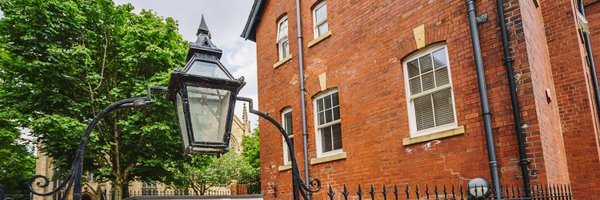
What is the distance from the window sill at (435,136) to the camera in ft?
22.8

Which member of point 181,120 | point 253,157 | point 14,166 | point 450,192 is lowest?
point 450,192

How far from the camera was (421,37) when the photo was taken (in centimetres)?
785

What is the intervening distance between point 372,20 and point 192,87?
6.66 metres

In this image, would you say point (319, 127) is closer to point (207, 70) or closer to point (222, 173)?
point (207, 70)

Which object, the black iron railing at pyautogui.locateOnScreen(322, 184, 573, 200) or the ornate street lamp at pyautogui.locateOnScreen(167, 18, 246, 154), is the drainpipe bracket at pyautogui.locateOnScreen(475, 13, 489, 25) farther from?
the ornate street lamp at pyautogui.locateOnScreen(167, 18, 246, 154)

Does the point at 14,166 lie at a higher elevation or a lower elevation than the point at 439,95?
higher

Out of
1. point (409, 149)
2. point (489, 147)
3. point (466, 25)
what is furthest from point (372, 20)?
point (489, 147)

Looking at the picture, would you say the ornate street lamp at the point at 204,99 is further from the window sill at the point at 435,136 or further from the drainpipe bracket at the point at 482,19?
the drainpipe bracket at the point at 482,19

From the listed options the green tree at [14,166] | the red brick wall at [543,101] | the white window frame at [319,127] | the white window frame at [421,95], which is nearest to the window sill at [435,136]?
→ the white window frame at [421,95]

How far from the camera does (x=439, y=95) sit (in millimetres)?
7602

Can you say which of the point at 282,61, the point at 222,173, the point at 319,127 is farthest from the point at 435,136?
the point at 222,173

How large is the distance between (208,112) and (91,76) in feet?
44.8

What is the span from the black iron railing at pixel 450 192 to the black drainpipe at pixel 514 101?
0.20m

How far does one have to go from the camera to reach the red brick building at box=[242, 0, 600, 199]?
653 centimetres
